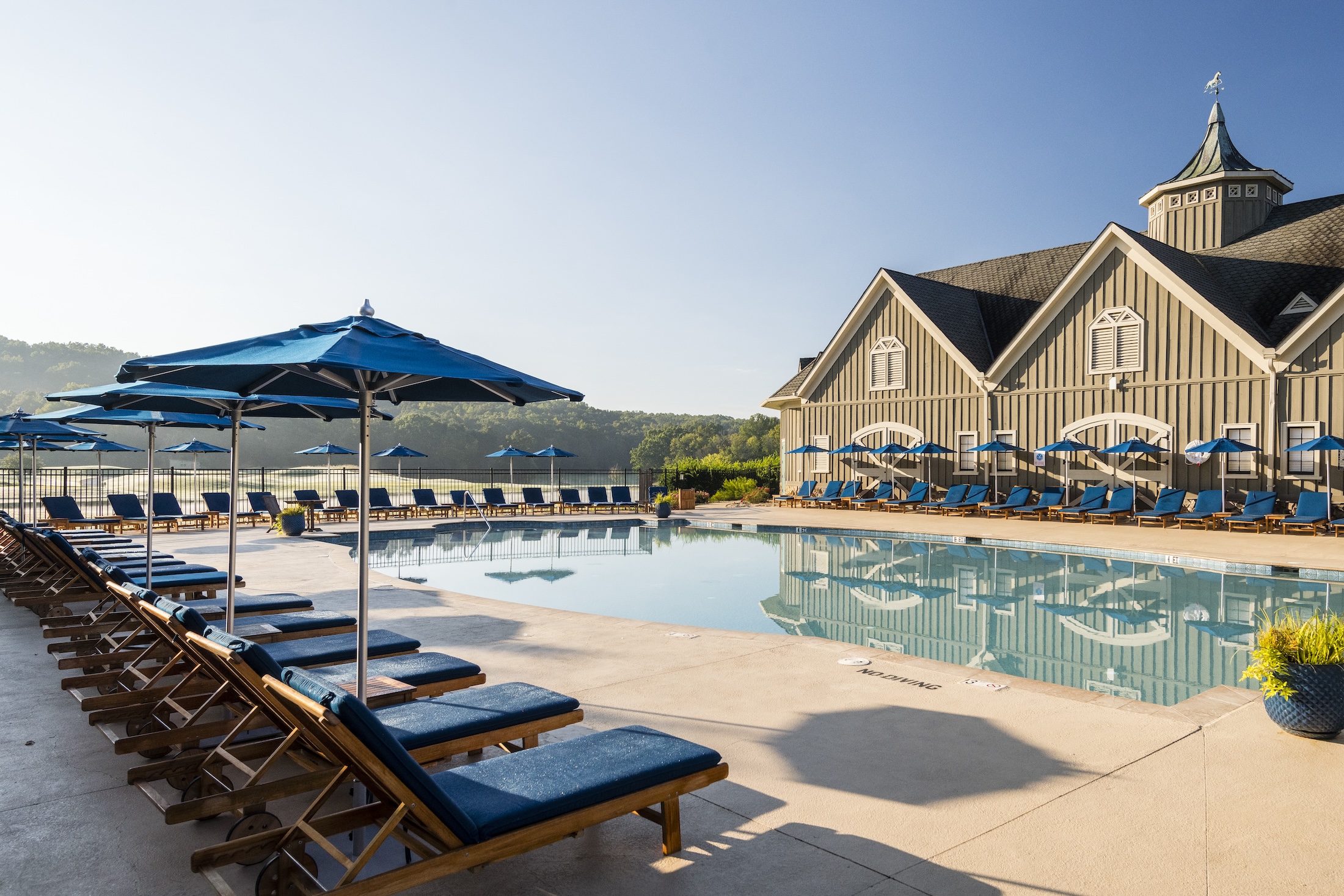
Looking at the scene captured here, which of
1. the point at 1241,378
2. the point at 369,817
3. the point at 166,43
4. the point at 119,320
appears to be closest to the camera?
the point at 369,817

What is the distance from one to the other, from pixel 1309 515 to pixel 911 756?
652 inches

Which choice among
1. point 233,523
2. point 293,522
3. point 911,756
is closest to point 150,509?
point 233,523

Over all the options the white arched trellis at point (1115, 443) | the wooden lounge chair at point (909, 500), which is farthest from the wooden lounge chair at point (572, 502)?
the white arched trellis at point (1115, 443)

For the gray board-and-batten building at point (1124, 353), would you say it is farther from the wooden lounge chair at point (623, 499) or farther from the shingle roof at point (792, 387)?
the wooden lounge chair at point (623, 499)

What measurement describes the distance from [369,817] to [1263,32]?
24860mm

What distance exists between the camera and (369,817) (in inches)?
104

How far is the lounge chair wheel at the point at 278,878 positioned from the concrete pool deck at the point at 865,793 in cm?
31

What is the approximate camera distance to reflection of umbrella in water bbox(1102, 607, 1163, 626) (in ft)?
28.6

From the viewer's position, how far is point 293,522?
16578mm

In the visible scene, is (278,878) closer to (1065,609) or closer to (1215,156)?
(1065,609)

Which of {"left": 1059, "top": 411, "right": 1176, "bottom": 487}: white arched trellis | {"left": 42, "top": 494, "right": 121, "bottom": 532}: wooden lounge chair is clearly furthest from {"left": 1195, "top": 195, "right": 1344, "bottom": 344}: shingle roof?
{"left": 42, "top": 494, "right": 121, "bottom": 532}: wooden lounge chair

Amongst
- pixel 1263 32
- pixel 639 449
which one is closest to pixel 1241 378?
pixel 1263 32

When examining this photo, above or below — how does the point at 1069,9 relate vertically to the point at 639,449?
above

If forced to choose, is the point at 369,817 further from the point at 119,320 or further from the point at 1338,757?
the point at 119,320
